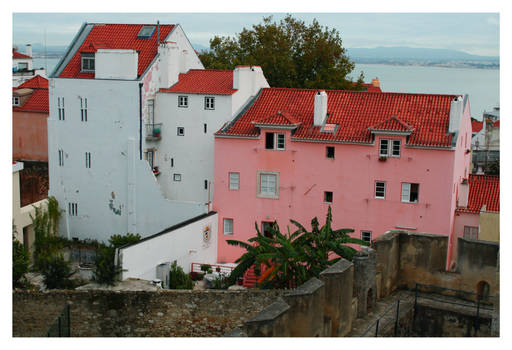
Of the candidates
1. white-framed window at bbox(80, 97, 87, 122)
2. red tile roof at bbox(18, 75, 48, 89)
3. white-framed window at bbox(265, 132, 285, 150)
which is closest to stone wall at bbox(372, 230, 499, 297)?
white-framed window at bbox(265, 132, 285, 150)

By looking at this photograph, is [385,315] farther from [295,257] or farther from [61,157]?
[61,157]

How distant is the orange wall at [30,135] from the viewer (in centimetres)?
5044

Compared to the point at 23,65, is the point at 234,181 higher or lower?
lower

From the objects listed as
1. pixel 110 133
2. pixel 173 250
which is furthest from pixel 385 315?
pixel 110 133

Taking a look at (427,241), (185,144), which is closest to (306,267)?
(427,241)

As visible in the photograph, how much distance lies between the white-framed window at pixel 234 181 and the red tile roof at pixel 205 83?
4.30 m

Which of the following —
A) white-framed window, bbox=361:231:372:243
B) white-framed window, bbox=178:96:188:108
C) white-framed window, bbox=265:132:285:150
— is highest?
white-framed window, bbox=178:96:188:108

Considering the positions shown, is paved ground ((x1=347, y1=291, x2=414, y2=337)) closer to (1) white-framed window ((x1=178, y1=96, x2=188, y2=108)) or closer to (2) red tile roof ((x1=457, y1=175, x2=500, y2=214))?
(2) red tile roof ((x1=457, y1=175, x2=500, y2=214))

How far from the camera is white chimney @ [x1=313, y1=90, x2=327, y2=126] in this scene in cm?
3588

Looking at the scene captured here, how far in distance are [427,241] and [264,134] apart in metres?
14.2

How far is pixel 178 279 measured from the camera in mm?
31422

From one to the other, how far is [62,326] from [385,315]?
35.5ft

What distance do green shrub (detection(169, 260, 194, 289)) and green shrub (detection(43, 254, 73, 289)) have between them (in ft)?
14.1

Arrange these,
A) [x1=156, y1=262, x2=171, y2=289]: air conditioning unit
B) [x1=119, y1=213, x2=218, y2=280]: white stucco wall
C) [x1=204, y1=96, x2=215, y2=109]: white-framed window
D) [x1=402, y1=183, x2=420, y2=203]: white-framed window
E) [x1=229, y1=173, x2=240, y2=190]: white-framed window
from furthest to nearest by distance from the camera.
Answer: [x1=204, y1=96, x2=215, y2=109]: white-framed window → [x1=229, y1=173, x2=240, y2=190]: white-framed window → [x1=402, y1=183, x2=420, y2=203]: white-framed window → [x1=156, y1=262, x2=171, y2=289]: air conditioning unit → [x1=119, y1=213, x2=218, y2=280]: white stucco wall
